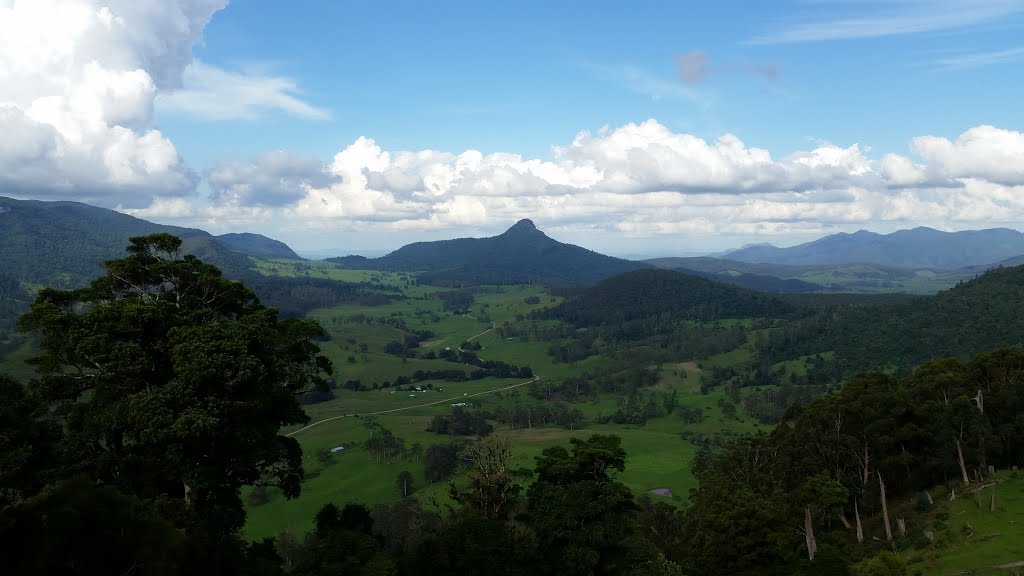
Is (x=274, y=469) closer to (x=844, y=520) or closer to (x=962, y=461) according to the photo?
(x=844, y=520)

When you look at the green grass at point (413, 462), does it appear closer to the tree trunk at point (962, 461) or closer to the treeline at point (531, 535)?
the treeline at point (531, 535)

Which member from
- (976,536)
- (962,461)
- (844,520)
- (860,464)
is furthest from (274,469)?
(962,461)

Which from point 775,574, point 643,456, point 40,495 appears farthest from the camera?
point 643,456

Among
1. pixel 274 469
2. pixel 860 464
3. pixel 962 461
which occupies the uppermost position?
pixel 274 469

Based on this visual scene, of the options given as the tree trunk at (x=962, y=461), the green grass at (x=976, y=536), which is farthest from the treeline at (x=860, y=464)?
the green grass at (x=976, y=536)

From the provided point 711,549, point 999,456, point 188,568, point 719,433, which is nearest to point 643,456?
point 719,433

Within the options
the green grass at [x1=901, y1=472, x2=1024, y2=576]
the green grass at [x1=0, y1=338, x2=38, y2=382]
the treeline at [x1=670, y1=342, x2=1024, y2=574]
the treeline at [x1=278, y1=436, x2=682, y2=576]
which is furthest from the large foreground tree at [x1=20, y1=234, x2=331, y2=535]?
the green grass at [x1=0, y1=338, x2=38, y2=382]

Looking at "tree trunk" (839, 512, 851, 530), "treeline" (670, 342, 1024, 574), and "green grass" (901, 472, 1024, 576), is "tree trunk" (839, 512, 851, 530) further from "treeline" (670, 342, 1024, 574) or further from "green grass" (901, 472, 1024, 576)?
"green grass" (901, 472, 1024, 576)

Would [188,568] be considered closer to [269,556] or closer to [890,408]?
[269,556]
